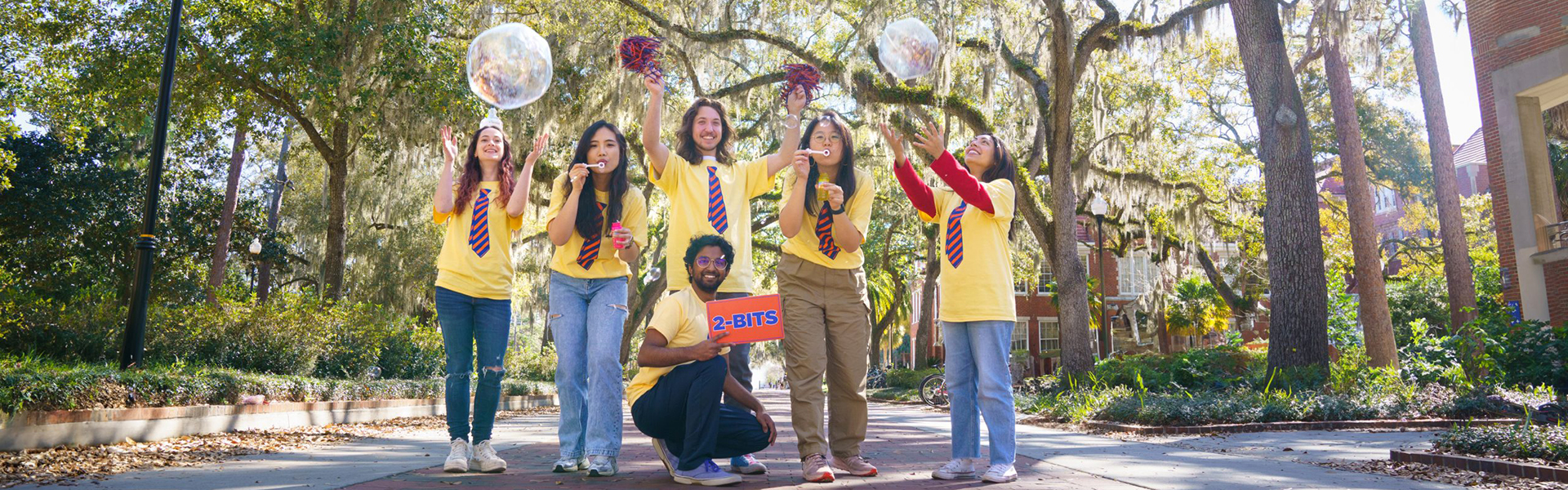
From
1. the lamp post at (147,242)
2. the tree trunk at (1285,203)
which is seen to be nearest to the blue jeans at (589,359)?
the lamp post at (147,242)

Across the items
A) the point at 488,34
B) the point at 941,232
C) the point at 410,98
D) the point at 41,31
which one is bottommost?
the point at 941,232

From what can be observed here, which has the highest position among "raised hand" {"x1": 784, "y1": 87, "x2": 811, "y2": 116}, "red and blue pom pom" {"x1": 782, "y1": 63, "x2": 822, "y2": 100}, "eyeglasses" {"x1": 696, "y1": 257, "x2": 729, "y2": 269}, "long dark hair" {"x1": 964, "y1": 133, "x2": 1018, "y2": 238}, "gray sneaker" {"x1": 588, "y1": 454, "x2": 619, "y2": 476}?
"red and blue pom pom" {"x1": 782, "y1": 63, "x2": 822, "y2": 100}

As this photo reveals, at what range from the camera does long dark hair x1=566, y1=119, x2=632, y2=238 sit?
15.4 ft

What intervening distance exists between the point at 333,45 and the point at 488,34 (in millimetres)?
8299

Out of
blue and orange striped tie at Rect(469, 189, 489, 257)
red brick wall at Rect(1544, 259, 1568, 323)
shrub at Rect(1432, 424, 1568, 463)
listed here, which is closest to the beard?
blue and orange striped tie at Rect(469, 189, 489, 257)

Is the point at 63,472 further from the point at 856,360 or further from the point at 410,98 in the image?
the point at 410,98

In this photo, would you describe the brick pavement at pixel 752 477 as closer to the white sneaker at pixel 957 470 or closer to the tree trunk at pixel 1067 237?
the white sneaker at pixel 957 470

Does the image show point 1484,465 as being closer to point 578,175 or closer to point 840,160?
point 840,160

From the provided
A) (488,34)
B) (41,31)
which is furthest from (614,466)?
(41,31)

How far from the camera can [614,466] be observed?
4.52 m

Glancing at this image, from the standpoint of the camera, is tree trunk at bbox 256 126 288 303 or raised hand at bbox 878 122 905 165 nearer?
raised hand at bbox 878 122 905 165

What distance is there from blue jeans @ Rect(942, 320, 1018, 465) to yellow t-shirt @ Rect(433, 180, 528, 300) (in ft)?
7.09

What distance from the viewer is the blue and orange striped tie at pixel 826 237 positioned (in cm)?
458

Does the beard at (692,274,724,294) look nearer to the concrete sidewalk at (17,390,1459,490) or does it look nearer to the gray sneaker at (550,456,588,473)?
the concrete sidewalk at (17,390,1459,490)
